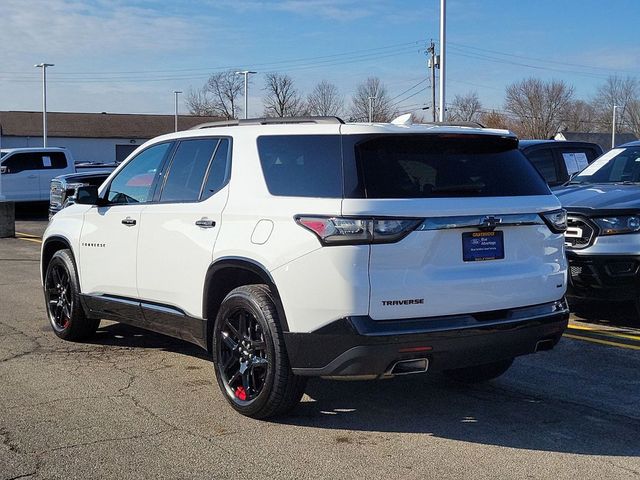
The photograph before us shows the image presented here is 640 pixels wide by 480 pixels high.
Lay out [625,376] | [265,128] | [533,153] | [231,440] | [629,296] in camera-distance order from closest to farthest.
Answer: [231,440]
[265,128]
[625,376]
[629,296]
[533,153]

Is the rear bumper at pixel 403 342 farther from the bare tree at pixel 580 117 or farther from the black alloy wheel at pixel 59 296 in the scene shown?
the bare tree at pixel 580 117

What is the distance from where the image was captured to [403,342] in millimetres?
4441

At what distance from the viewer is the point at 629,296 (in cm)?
752

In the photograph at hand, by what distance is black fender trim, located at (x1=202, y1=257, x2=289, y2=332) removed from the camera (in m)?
4.73

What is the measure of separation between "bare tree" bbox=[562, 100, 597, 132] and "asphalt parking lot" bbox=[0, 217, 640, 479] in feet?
288

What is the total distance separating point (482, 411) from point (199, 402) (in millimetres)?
1937

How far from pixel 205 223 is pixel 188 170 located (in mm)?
672

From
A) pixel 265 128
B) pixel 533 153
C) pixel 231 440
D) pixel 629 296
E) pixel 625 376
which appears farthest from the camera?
pixel 533 153

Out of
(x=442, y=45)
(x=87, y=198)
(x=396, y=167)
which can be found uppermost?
(x=442, y=45)

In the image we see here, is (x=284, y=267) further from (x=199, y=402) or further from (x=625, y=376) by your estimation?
(x=625, y=376)

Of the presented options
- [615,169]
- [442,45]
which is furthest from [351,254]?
[442,45]

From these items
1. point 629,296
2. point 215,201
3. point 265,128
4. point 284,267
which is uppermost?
point 265,128

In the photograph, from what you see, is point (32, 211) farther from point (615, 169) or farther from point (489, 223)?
point (489, 223)

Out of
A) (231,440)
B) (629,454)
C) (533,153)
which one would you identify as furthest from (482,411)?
(533,153)
